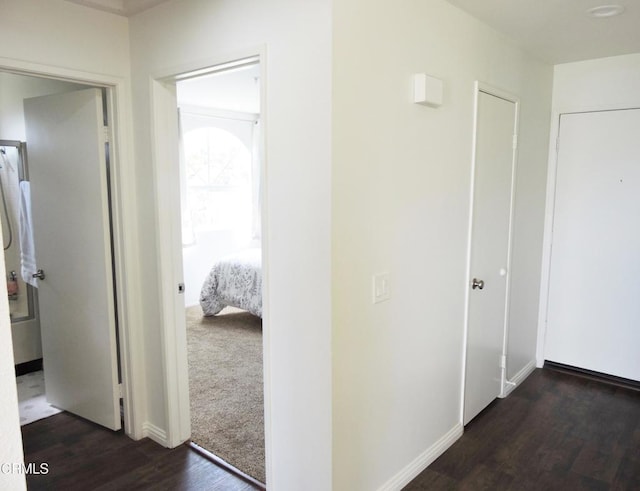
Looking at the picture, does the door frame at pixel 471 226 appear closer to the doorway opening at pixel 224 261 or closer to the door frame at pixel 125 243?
the doorway opening at pixel 224 261

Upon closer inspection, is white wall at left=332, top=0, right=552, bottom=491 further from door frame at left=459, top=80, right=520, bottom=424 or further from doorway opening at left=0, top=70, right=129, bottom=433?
doorway opening at left=0, top=70, right=129, bottom=433

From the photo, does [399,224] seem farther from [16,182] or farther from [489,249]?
[16,182]

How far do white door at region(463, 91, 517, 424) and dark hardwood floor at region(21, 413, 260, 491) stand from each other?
1.51 meters

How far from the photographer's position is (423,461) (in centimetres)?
248

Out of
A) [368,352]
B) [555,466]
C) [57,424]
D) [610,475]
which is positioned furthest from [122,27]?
[610,475]

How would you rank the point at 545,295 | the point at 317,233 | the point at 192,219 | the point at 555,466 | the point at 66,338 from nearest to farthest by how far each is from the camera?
the point at 317,233
the point at 555,466
the point at 66,338
the point at 545,295
the point at 192,219

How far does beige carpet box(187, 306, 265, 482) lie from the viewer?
8.91 feet

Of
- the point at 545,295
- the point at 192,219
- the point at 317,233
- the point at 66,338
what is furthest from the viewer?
the point at 192,219

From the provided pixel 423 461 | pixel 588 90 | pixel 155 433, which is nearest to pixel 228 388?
pixel 155 433

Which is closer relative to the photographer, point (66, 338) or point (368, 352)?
point (368, 352)

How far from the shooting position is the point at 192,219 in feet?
19.4

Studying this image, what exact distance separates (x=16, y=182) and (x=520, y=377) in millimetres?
4148

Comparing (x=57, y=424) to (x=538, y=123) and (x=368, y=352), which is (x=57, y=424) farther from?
(x=538, y=123)

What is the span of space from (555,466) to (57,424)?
2945 millimetres
